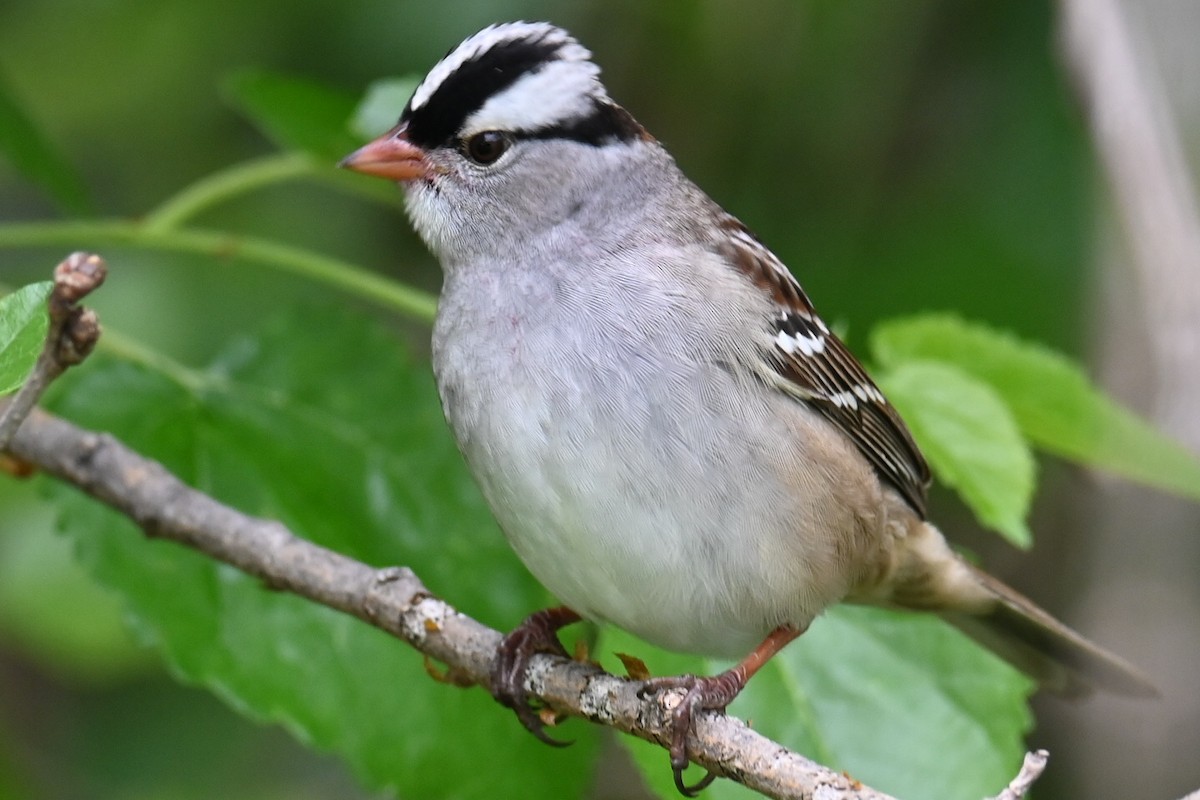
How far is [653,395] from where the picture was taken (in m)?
2.35

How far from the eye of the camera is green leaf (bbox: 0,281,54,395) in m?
1.52

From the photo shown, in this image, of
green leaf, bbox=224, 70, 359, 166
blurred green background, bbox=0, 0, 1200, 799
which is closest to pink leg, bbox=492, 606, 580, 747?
green leaf, bbox=224, 70, 359, 166

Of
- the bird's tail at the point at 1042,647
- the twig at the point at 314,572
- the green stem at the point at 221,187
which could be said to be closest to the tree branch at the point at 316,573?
the twig at the point at 314,572

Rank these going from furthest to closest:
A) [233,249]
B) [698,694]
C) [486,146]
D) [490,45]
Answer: [233,249]
[486,146]
[490,45]
[698,694]

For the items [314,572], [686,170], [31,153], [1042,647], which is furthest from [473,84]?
[686,170]

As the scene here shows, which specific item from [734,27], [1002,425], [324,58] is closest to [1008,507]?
[1002,425]

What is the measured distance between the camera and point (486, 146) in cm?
274

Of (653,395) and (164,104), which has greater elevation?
(653,395)

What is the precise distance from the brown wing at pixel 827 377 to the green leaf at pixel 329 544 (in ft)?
2.31

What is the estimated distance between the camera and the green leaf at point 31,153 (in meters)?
2.67

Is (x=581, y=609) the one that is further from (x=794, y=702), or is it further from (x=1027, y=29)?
(x=1027, y=29)

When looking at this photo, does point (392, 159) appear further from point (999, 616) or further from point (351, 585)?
point (999, 616)

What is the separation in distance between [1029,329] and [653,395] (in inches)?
86.9

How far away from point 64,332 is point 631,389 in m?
0.99
